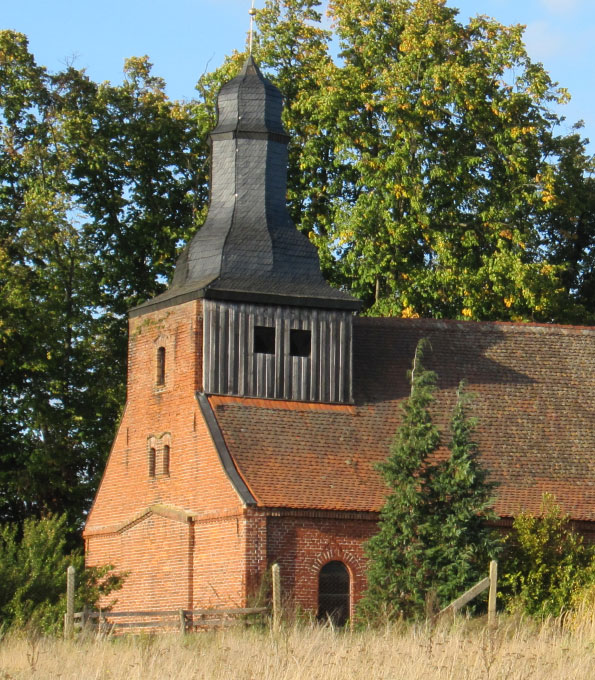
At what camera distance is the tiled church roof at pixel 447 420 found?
31109mm

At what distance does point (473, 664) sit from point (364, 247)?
83.7ft

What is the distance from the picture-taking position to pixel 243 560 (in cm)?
2969

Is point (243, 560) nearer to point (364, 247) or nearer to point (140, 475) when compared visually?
point (140, 475)

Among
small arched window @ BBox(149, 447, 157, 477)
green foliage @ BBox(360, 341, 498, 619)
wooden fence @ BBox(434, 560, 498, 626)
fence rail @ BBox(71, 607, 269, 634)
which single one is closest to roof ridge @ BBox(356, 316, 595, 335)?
small arched window @ BBox(149, 447, 157, 477)

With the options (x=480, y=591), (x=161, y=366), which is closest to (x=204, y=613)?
(x=480, y=591)

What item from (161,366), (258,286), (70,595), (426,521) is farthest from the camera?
(161,366)

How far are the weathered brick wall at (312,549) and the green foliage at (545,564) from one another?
116 inches

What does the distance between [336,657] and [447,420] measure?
1698 centimetres

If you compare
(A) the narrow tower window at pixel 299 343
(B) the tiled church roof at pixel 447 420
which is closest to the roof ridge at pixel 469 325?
(B) the tiled church roof at pixel 447 420

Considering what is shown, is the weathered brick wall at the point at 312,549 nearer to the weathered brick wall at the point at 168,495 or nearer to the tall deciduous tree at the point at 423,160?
the weathered brick wall at the point at 168,495

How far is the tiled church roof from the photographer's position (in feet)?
102

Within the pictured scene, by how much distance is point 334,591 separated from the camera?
3056cm

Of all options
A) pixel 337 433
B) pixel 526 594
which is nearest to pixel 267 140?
pixel 337 433

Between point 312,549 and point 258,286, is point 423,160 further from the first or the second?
point 312,549
